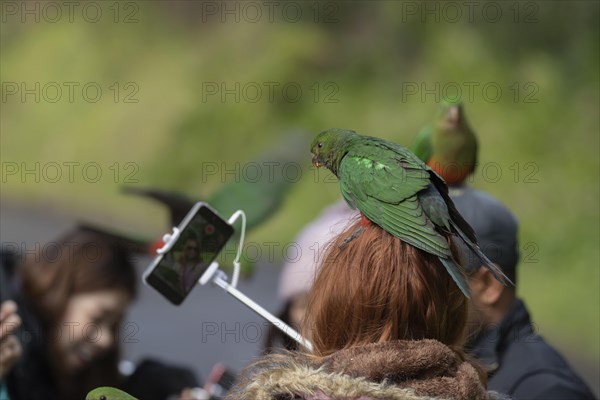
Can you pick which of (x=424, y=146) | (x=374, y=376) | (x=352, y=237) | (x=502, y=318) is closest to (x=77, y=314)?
(x=424, y=146)

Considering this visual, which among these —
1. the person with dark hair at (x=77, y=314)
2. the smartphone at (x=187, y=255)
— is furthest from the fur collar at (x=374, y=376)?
the person with dark hair at (x=77, y=314)

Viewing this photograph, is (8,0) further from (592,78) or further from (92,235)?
(92,235)

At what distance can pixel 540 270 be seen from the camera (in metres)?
7.78

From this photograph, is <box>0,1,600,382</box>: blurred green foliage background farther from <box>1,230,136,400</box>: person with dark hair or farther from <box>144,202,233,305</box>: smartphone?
<box>144,202,233,305</box>: smartphone

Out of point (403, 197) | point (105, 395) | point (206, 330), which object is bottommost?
point (206, 330)

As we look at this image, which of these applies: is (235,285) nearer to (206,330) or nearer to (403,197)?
(403,197)

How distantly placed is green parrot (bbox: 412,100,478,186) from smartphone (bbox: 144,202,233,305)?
90 cm

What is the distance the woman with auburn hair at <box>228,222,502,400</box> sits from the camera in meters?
1.42

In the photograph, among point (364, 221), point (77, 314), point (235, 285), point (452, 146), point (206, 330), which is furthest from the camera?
point (206, 330)

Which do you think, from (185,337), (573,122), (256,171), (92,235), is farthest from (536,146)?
(92,235)

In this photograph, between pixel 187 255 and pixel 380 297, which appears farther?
pixel 187 255

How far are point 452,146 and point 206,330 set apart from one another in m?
4.10

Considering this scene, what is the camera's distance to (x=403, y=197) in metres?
1.78

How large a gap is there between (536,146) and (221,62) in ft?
15.0
